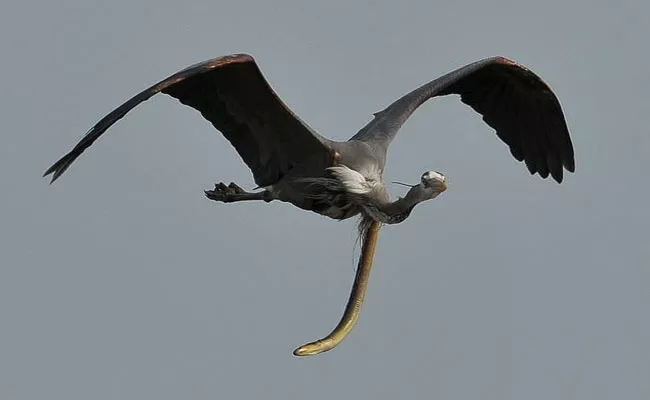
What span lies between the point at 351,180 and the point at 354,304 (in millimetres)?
1208

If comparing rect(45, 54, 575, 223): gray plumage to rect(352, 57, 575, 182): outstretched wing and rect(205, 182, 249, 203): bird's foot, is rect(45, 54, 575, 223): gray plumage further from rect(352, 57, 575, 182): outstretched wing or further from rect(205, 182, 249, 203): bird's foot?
rect(352, 57, 575, 182): outstretched wing

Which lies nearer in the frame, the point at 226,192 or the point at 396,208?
the point at 396,208

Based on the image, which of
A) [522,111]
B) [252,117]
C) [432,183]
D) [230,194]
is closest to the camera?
[432,183]

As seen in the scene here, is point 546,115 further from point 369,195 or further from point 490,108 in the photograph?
point 369,195

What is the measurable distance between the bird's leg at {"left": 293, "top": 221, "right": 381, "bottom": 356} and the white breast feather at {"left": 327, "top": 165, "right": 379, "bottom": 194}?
378mm

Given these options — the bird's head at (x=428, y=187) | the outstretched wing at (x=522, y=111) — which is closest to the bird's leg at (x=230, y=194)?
the bird's head at (x=428, y=187)

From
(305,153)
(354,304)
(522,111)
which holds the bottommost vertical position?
(354,304)

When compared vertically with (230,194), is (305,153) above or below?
above

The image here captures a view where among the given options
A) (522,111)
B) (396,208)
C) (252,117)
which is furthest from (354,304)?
(522,111)

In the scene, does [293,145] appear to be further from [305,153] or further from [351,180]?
[351,180]

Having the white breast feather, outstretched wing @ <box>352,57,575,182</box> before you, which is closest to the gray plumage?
the white breast feather

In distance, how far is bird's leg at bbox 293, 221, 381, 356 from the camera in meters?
15.0

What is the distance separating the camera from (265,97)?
16281 millimetres

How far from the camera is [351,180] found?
16328mm
